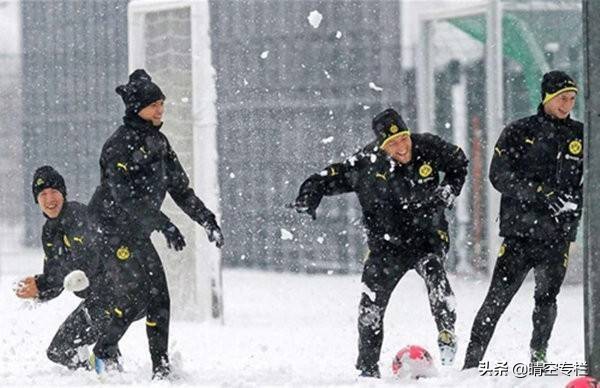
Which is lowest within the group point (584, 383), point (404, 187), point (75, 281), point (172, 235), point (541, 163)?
point (584, 383)

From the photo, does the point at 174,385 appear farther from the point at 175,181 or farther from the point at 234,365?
the point at 234,365

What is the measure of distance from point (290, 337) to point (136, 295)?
12.8 ft

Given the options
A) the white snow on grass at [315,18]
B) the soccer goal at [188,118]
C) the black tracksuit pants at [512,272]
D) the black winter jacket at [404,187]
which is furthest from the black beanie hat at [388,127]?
the white snow on grass at [315,18]

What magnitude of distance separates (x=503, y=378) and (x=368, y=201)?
1.32m

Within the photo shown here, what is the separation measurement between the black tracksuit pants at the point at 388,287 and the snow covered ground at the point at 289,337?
239 millimetres

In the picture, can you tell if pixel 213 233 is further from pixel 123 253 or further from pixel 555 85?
pixel 555 85

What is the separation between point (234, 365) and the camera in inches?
346

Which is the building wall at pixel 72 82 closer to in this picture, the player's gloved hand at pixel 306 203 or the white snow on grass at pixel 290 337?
the white snow on grass at pixel 290 337

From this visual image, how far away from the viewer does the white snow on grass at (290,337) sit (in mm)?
7238

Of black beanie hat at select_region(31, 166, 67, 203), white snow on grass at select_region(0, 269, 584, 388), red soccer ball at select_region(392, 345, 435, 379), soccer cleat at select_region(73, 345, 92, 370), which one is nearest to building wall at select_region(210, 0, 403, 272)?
white snow on grass at select_region(0, 269, 584, 388)

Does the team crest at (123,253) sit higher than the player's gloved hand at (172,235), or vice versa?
the player's gloved hand at (172,235)

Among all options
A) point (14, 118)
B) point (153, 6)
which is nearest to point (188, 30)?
point (153, 6)

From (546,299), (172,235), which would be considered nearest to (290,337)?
(172,235)

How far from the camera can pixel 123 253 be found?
7094mm
